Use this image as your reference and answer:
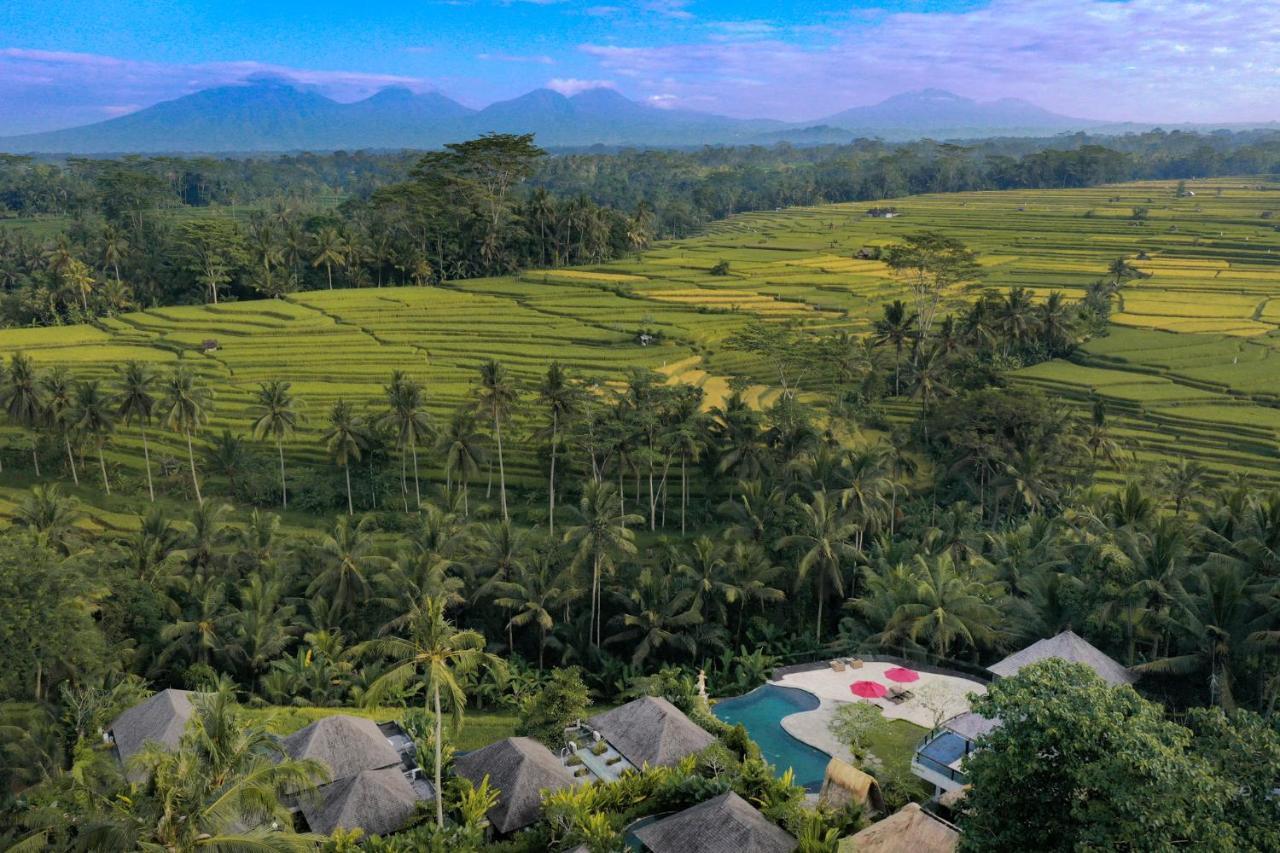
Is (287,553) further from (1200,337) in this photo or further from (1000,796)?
(1200,337)

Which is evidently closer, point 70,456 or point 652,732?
point 652,732

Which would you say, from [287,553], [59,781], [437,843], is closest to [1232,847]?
[437,843]

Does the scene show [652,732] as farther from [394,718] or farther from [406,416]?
[406,416]

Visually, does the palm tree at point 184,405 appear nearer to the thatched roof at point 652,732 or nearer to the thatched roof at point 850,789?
the thatched roof at point 652,732

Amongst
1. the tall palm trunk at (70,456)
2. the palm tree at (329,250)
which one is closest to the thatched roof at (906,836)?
the tall palm trunk at (70,456)

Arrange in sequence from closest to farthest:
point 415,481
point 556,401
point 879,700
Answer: point 879,700 → point 556,401 → point 415,481

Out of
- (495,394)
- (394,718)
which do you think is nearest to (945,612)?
(394,718)
